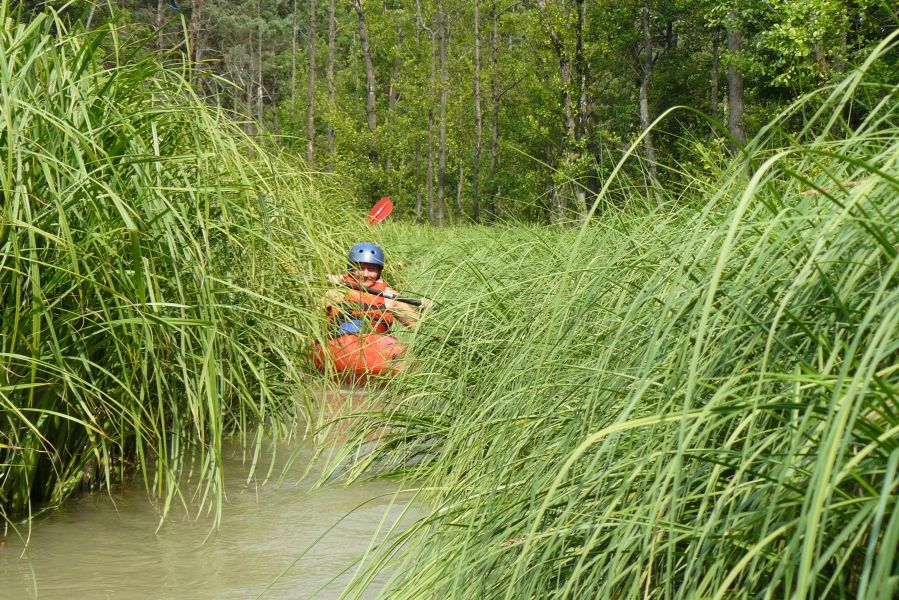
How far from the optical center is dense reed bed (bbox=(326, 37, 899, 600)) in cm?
132

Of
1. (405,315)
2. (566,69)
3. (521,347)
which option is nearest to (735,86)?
(566,69)

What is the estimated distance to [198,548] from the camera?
3.52 meters

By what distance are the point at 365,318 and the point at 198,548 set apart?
65.3 inches

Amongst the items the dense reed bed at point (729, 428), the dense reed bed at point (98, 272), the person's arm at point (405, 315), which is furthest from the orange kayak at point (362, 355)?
the dense reed bed at point (729, 428)

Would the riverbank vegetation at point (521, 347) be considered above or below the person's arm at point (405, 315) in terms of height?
above

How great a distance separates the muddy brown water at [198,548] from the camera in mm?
3162

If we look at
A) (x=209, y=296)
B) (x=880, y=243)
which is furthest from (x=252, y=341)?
(x=880, y=243)

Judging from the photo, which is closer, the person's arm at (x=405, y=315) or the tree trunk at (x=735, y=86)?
the person's arm at (x=405, y=315)

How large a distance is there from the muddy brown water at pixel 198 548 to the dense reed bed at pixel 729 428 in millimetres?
771

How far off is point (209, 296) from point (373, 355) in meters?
3.30

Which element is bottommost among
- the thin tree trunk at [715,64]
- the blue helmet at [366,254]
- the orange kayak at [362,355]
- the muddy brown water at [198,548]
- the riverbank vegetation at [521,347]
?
the muddy brown water at [198,548]

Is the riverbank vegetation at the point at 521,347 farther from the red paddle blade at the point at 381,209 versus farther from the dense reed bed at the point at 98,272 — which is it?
the red paddle blade at the point at 381,209

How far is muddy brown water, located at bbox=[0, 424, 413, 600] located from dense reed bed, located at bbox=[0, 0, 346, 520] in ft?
0.44

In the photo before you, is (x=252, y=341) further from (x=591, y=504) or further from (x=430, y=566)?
(x=591, y=504)
